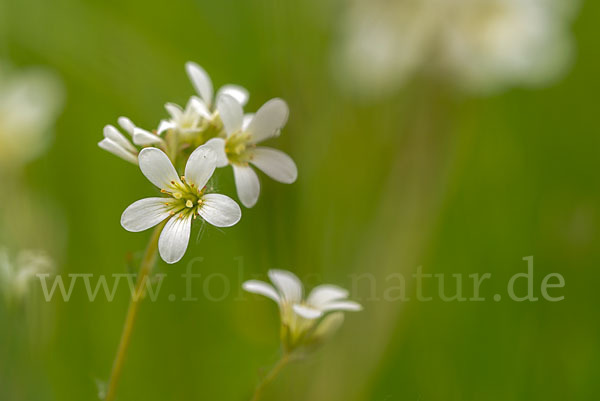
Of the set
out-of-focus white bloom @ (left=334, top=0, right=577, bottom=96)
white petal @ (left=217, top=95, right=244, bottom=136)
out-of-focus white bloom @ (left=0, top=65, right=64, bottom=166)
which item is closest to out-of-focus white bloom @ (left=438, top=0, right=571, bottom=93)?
out-of-focus white bloom @ (left=334, top=0, right=577, bottom=96)

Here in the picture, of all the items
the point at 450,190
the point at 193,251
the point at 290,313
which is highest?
the point at 450,190

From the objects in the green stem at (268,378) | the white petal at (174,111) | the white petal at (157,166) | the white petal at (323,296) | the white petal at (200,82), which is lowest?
the green stem at (268,378)

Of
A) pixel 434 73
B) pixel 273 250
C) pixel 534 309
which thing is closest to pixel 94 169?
pixel 273 250

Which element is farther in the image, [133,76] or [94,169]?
[94,169]

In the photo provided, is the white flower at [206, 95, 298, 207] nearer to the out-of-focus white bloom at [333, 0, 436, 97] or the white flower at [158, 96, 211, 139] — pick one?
the white flower at [158, 96, 211, 139]

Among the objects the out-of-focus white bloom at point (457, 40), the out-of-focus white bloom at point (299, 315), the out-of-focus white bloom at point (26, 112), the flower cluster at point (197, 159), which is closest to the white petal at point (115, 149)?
the flower cluster at point (197, 159)

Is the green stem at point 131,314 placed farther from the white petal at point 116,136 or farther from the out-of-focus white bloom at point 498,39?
the out-of-focus white bloom at point 498,39

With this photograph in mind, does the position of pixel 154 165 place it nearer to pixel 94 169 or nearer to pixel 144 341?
pixel 144 341
